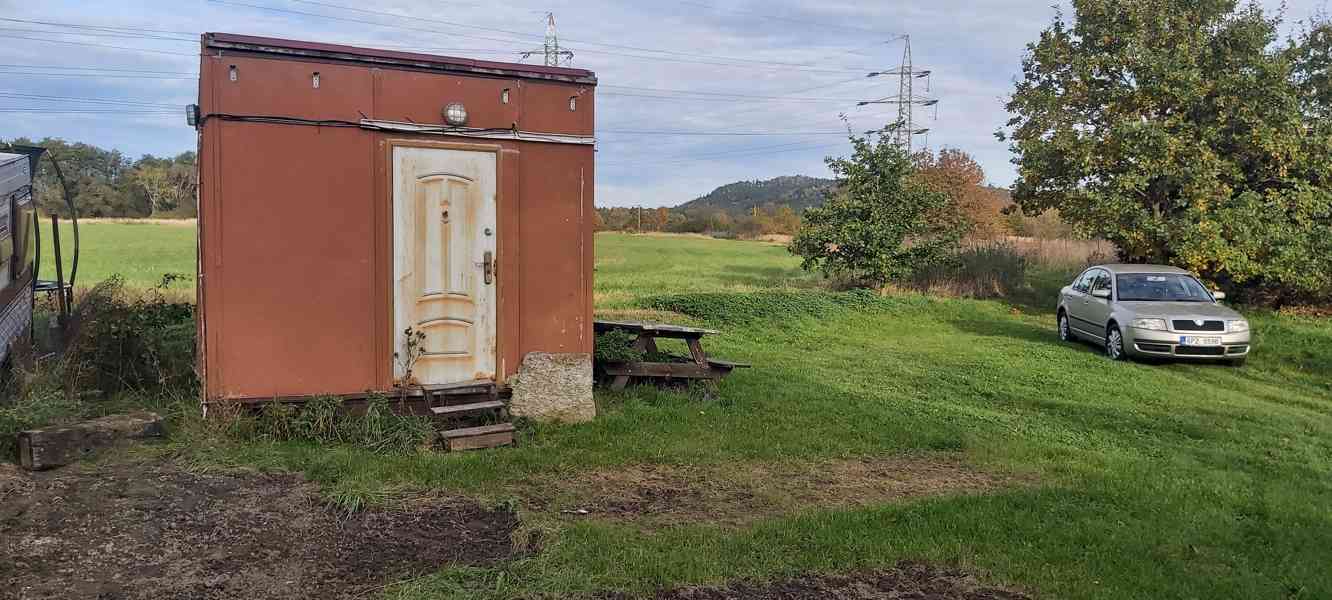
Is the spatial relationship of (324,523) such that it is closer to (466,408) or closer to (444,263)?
(466,408)

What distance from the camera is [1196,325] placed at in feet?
41.1

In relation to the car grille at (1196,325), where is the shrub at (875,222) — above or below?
above

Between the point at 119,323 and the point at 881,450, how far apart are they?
6850 millimetres

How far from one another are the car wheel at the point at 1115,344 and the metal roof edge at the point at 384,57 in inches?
352

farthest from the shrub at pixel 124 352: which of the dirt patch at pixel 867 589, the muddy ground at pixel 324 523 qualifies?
the dirt patch at pixel 867 589

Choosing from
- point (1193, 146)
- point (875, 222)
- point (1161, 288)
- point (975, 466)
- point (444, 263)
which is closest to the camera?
point (975, 466)

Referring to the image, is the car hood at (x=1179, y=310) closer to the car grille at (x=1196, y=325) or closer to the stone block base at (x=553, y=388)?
the car grille at (x=1196, y=325)

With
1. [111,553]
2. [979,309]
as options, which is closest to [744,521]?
[111,553]

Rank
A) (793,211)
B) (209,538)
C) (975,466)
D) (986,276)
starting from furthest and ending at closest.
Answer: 1. (793,211)
2. (986,276)
3. (975,466)
4. (209,538)

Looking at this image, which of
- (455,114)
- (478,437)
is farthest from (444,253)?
(478,437)

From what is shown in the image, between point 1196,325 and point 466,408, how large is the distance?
10194 mm

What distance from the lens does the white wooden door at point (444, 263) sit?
7.55m

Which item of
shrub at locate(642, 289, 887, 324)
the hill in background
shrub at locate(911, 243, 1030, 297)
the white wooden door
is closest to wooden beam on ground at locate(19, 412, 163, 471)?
the white wooden door

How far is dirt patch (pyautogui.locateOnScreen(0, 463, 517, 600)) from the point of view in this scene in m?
4.36
